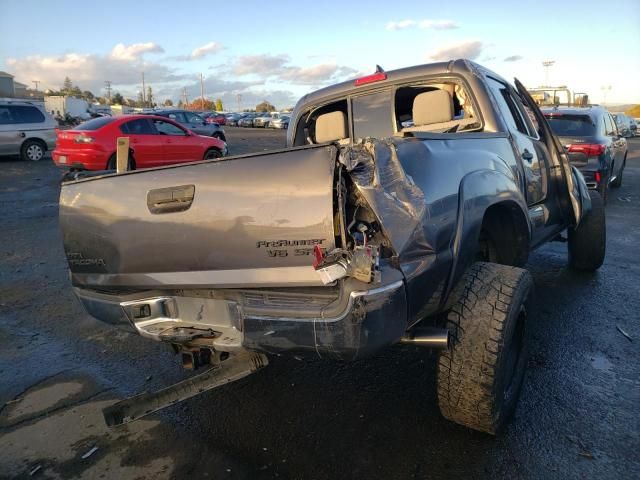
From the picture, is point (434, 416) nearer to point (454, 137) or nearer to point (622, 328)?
point (454, 137)

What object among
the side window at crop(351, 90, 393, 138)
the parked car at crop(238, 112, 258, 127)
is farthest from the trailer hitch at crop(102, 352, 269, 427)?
the parked car at crop(238, 112, 258, 127)

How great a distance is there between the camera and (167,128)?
44.8ft

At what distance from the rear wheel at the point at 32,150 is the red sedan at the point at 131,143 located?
4422 millimetres

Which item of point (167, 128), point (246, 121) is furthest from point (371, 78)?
point (246, 121)

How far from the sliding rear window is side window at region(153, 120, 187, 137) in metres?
9.33

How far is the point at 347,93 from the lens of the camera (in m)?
4.35

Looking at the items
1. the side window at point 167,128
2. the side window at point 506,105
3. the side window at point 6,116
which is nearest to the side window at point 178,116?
the side window at point 6,116

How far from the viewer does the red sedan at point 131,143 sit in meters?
12.2

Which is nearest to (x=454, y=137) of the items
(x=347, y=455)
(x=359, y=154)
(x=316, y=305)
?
(x=359, y=154)

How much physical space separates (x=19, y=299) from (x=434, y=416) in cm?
430

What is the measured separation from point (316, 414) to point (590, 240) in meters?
3.82

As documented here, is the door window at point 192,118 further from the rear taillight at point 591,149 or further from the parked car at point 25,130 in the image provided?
the rear taillight at point 591,149

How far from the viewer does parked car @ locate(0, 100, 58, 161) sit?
1606 centimetres

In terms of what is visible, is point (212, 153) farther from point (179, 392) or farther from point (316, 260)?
point (316, 260)
